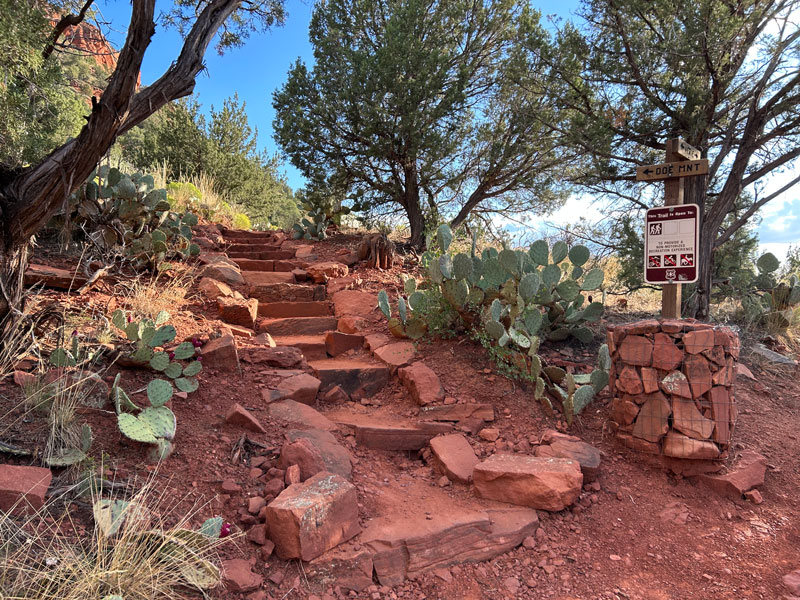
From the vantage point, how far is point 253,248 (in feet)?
26.0

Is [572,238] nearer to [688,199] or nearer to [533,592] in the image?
[688,199]

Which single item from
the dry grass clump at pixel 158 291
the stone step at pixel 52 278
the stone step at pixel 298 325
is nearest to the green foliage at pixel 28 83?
the stone step at pixel 52 278

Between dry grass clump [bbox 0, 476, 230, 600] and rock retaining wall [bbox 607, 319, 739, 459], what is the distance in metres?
2.54

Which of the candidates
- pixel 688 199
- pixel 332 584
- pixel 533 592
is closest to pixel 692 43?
pixel 688 199

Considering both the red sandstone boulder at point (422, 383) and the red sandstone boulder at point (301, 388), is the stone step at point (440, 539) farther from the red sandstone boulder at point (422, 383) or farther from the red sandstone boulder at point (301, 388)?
the red sandstone boulder at point (301, 388)

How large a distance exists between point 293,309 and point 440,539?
143 inches

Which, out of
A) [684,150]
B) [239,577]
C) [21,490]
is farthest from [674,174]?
[21,490]

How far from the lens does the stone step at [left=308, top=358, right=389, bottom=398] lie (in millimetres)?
4039

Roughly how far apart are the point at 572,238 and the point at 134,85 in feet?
19.3

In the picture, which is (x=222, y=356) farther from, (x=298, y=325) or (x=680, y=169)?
(x=680, y=169)

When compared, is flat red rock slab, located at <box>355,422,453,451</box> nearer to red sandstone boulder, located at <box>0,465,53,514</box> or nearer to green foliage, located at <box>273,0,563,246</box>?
red sandstone boulder, located at <box>0,465,53,514</box>

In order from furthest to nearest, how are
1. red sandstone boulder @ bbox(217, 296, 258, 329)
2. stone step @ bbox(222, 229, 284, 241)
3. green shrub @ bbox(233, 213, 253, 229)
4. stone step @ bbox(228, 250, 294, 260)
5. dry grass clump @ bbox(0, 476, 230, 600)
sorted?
1. green shrub @ bbox(233, 213, 253, 229)
2. stone step @ bbox(222, 229, 284, 241)
3. stone step @ bbox(228, 250, 294, 260)
4. red sandstone boulder @ bbox(217, 296, 258, 329)
5. dry grass clump @ bbox(0, 476, 230, 600)

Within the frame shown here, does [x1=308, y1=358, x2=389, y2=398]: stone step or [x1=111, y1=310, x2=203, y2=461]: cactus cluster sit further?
[x1=308, y1=358, x2=389, y2=398]: stone step

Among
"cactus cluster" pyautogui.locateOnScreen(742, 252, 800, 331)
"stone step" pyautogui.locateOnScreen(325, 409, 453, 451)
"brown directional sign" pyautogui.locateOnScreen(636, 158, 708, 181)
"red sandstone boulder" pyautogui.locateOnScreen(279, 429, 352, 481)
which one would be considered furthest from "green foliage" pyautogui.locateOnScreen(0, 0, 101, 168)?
"cactus cluster" pyautogui.locateOnScreen(742, 252, 800, 331)
